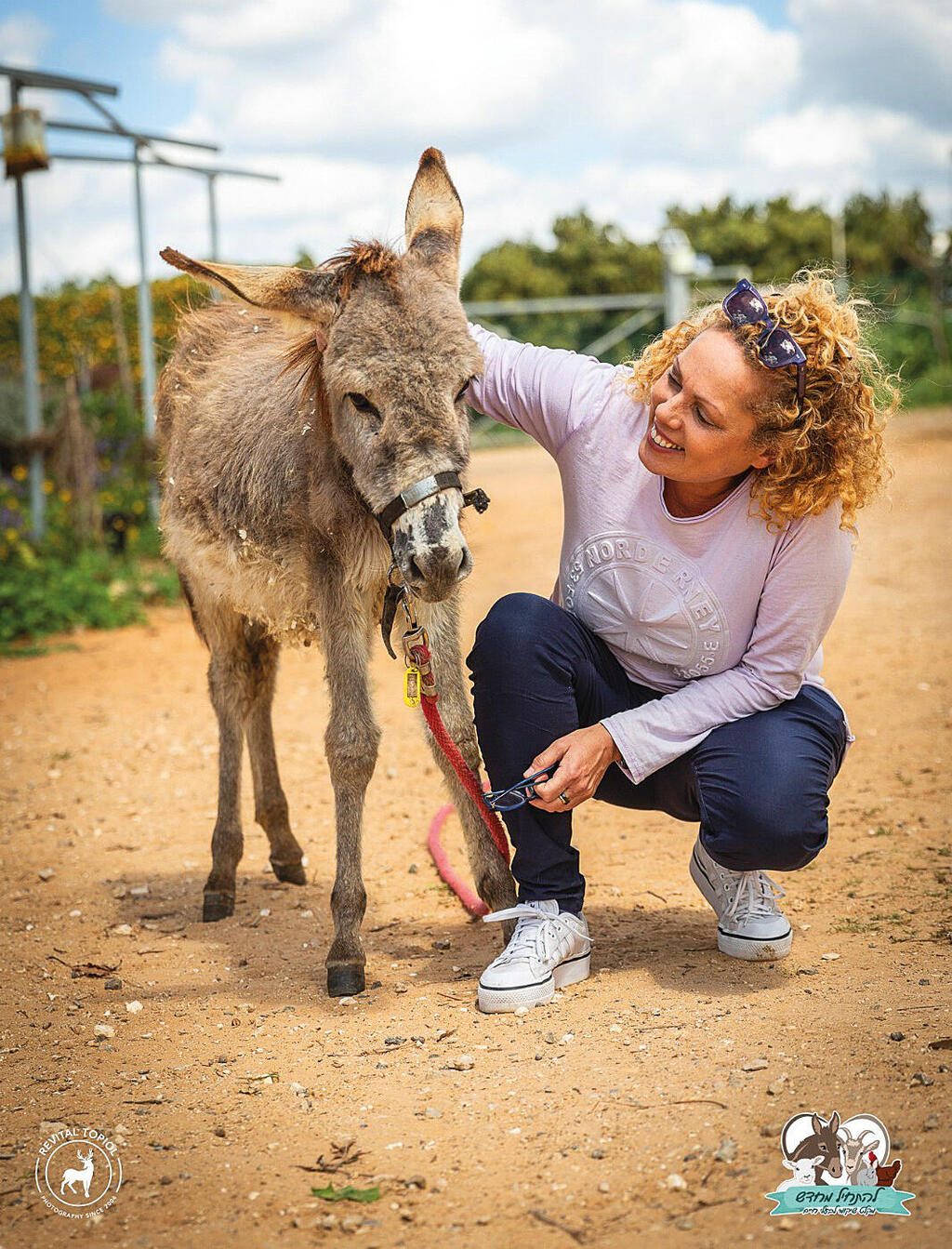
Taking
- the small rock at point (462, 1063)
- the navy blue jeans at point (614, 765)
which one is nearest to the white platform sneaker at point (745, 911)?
the navy blue jeans at point (614, 765)

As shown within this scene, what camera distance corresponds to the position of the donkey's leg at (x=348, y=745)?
127 inches

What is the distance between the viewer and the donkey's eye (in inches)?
111

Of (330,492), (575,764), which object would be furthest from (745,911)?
(330,492)

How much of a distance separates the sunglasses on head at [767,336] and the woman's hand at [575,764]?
37.1 inches

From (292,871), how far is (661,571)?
2.00m

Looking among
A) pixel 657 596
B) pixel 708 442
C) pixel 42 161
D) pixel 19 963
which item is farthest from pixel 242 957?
pixel 42 161

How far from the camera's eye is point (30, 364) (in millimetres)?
9055

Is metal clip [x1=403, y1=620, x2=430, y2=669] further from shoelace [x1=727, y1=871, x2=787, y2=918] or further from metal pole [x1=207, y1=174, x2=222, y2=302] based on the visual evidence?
metal pole [x1=207, y1=174, x2=222, y2=302]

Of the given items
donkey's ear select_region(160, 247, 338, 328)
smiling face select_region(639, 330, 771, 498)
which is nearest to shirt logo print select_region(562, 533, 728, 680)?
smiling face select_region(639, 330, 771, 498)

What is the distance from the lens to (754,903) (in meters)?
3.22

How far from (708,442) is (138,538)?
8.28 meters

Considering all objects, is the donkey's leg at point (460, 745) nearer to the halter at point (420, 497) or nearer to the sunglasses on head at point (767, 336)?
the halter at point (420, 497)

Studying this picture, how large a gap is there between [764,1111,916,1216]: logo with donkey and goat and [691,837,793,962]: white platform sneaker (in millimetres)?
885

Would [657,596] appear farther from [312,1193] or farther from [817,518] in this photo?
[312,1193]
